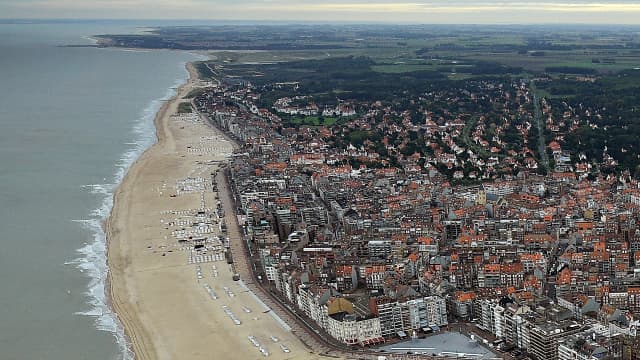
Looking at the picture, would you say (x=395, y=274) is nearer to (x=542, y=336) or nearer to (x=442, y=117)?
(x=542, y=336)

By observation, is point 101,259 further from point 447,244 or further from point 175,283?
point 447,244

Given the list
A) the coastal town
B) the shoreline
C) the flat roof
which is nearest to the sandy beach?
the shoreline

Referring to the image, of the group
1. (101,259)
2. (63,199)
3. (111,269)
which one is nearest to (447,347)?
(111,269)

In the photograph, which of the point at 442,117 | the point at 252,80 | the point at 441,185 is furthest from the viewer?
the point at 252,80

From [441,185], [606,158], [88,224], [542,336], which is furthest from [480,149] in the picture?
[542,336]

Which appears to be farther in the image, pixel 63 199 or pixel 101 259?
pixel 63 199

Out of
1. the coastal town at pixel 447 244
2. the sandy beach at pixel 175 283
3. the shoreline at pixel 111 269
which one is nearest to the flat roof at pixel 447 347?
the coastal town at pixel 447 244
